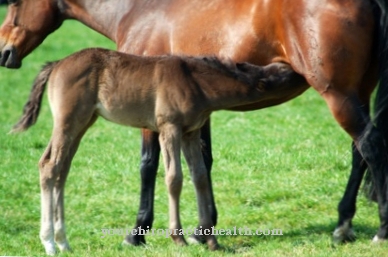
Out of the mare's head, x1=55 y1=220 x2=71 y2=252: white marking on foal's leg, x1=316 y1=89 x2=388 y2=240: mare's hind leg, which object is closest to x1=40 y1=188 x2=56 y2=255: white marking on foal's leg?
x1=55 y1=220 x2=71 y2=252: white marking on foal's leg

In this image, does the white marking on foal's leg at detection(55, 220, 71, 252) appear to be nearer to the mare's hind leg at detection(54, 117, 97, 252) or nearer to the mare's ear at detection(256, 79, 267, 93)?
the mare's hind leg at detection(54, 117, 97, 252)

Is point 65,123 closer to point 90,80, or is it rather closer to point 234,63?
point 90,80

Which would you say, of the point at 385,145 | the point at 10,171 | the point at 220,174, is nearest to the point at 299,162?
the point at 220,174

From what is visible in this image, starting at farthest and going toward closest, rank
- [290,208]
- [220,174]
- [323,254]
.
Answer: [220,174] < [290,208] < [323,254]

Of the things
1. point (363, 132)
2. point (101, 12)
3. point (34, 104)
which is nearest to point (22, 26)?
point (101, 12)

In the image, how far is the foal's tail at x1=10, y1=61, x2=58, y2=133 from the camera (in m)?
6.22

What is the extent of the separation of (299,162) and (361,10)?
287 centimetres

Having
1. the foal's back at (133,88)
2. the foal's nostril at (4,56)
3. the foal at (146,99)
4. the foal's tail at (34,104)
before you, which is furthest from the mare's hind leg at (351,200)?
the foal's nostril at (4,56)

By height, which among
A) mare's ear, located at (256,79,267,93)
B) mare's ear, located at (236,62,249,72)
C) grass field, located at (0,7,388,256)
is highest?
mare's ear, located at (236,62,249,72)

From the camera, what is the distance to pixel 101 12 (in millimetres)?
7496

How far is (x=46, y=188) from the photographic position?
607 cm

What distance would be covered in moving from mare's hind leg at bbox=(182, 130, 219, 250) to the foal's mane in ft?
1.70

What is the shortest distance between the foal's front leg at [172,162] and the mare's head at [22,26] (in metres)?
2.05

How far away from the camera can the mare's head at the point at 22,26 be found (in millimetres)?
7484
